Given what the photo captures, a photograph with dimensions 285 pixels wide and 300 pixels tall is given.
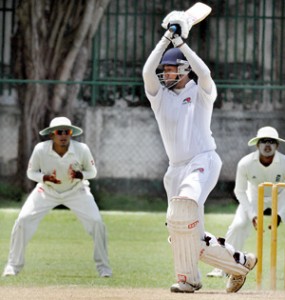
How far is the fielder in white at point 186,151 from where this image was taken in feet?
33.9

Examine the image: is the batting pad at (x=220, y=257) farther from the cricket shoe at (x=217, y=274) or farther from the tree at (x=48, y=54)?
the tree at (x=48, y=54)

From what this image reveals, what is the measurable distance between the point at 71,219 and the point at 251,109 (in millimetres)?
3632

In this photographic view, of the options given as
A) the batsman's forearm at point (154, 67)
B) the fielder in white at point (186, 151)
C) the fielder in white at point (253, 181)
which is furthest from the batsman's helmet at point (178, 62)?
the fielder in white at point (253, 181)

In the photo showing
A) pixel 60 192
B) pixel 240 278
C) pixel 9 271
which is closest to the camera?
pixel 240 278

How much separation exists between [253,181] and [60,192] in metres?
1.93

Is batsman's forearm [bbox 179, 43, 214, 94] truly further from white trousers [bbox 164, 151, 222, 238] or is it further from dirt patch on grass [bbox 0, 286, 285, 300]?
dirt patch on grass [bbox 0, 286, 285, 300]

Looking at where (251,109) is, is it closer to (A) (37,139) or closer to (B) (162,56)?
(A) (37,139)

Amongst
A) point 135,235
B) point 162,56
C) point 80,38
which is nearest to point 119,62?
point 80,38

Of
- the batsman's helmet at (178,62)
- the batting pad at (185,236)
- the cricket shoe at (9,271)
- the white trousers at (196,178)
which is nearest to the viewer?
the batting pad at (185,236)

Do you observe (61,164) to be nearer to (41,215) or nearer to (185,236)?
(41,215)

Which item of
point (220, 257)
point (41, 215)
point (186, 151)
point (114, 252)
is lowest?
point (114, 252)

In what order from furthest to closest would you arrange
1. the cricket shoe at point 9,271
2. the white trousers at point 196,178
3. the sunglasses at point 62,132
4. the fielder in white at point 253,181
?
the sunglasses at point 62,132 < the fielder in white at point 253,181 < the cricket shoe at point 9,271 < the white trousers at point 196,178

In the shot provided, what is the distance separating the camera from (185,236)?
10.3 meters

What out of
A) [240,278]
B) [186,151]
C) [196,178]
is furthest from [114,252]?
[196,178]
